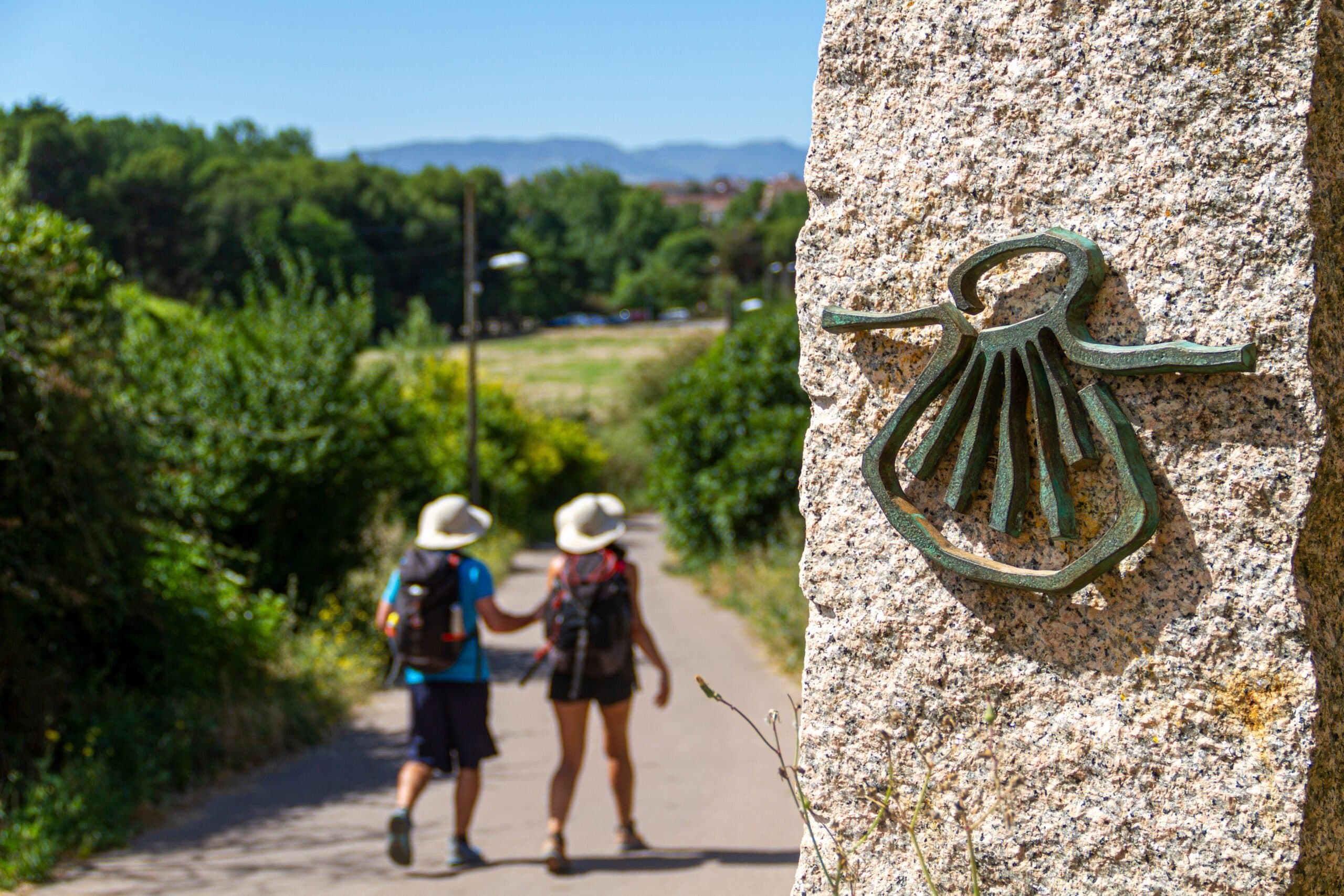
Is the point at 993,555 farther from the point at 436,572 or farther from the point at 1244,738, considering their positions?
the point at 436,572

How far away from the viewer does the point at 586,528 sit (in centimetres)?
563

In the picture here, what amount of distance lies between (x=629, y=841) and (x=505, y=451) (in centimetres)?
2039

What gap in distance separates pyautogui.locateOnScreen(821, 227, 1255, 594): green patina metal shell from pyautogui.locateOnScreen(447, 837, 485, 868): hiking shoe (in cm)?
416

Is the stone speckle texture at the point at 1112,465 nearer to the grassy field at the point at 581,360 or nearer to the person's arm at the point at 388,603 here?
the person's arm at the point at 388,603

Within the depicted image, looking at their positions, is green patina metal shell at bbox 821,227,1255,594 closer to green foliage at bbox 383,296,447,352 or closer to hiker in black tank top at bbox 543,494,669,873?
hiker in black tank top at bbox 543,494,669,873

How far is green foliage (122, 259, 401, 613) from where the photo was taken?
9.70 m

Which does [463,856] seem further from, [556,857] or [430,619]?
[430,619]

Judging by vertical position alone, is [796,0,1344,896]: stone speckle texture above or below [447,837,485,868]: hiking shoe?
above

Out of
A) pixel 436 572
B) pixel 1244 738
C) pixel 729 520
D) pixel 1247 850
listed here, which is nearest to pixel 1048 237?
pixel 1244 738

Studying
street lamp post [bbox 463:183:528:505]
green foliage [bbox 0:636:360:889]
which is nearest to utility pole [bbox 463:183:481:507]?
street lamp post [bbox 463:183:528:505]

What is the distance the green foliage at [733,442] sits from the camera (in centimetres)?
1430

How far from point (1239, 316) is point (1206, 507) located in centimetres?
32

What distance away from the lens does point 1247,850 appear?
6.44ft

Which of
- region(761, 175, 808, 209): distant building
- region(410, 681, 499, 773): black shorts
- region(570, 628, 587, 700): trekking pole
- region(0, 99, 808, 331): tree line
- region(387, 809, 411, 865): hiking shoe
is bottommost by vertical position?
region(387, 809, 411, 865): hiking shoe
